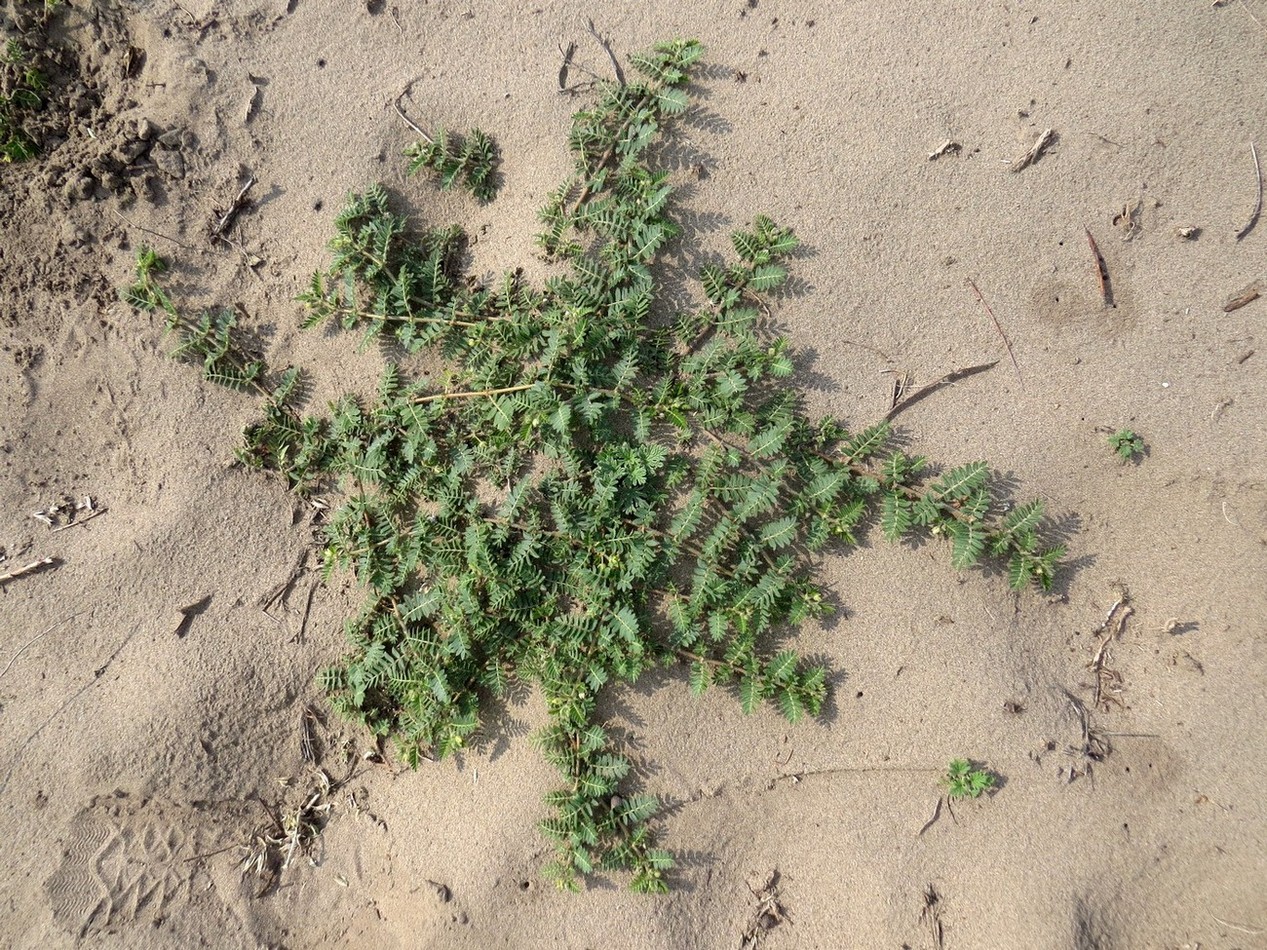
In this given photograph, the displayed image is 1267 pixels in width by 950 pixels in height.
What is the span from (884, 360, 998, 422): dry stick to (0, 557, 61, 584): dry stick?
4.40 metres

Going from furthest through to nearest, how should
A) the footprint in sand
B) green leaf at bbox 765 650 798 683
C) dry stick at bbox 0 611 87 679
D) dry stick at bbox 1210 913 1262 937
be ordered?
dry stick at bbox 0 611 87 679
the footprint in sand
green leaf at bbox 765 650 798 683
dry stick at bbox 1210 913 1262 937

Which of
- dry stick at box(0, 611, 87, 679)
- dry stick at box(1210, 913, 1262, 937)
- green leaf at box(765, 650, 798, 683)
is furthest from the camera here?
dry stick at box(0, 611, 87, 679)

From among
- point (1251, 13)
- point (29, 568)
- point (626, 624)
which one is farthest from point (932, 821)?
point (29, 568)

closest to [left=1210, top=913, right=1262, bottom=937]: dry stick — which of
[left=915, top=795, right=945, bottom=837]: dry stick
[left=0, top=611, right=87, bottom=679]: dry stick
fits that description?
[left=915, top=795, right=945, bottom=837]: dry stick

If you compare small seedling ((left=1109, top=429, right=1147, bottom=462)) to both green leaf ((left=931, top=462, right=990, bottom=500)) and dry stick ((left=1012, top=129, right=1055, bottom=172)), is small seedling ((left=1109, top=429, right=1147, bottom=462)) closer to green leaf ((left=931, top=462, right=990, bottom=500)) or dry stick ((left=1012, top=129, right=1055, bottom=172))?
green leaf ((left=931, top=462, right=990, bottom=500))

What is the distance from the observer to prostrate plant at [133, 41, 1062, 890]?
11.0 feet

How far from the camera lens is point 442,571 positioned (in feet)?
11.5

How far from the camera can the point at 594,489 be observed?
3426mm

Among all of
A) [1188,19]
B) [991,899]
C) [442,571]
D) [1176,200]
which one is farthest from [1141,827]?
[1188,19]

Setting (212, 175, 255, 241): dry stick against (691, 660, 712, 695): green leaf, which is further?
(212, 175, 255, 241): dry stick

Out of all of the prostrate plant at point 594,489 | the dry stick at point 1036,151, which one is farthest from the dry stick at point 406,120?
the dry stick at point 1036,151

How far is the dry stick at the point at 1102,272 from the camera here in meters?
3.39

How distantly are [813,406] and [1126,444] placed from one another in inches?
59.3

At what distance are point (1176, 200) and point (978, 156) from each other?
0.97m
